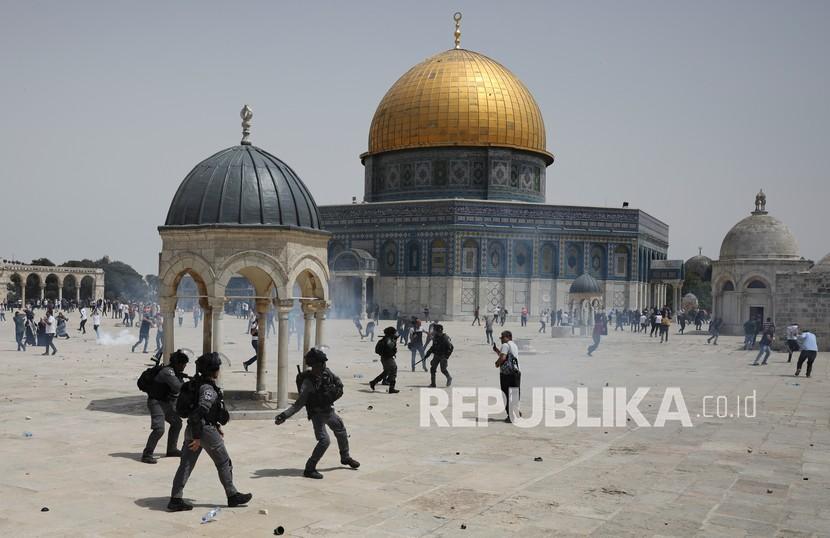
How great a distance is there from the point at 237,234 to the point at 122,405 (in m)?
3.47

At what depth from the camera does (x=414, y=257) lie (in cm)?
5612

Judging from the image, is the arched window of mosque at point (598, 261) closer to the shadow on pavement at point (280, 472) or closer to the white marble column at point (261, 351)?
the white marble column at point (261, 351)

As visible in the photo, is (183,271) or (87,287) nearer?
(183,271)

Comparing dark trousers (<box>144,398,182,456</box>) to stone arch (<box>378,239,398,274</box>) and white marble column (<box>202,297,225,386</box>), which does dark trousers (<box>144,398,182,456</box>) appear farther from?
stone arch (<box>378,239,398,274</box>)

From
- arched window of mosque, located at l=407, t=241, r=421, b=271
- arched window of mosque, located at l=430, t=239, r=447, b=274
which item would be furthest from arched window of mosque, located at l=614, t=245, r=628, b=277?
arched window of mosque, located at l=407, t=241, r=421, b=271

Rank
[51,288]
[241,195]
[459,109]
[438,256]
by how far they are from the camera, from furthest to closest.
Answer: [51,288]
[459,109]
[438,256]
[241,195]

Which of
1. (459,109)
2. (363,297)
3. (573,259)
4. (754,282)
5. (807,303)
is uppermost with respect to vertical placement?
(459,109)

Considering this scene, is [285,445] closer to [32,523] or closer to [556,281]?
[32,523]

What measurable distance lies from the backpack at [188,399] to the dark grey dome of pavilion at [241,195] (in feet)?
19.6

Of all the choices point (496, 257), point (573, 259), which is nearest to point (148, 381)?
point (496, 257)

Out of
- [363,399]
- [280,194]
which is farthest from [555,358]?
[280,194]

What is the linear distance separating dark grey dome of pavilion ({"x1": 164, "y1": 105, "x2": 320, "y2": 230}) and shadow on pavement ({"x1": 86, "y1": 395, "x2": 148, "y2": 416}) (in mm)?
3064

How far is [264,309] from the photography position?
15.2 metres

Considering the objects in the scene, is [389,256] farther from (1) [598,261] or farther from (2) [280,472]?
(2) [280,472]
